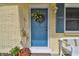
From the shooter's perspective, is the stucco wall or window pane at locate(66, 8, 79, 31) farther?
window pane at locate(66, 8, 79, 31)

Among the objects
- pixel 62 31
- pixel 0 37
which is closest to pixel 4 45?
pixel 0 37

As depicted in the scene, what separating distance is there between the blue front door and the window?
678 millimetres

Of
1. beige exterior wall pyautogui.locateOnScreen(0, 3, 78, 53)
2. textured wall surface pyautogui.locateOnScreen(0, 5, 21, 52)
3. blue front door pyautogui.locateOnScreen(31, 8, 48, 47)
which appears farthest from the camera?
blue front door pyautogui.locateOnScreen(31, 8, 48, 47)

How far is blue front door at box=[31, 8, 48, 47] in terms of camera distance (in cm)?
731

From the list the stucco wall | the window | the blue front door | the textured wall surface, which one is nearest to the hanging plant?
the blue front door

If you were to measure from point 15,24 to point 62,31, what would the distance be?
1534 mm

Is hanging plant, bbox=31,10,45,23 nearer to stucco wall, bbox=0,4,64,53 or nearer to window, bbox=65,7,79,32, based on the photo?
stucco wall, bbox=0,4,64,53

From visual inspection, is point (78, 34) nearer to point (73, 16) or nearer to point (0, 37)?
point (73, 16)

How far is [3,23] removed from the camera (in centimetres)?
646

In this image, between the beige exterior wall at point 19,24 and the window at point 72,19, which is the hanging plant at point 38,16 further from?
the window at point 72,19

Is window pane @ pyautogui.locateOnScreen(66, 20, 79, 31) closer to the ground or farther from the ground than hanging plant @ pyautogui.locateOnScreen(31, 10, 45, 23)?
closer to the ground

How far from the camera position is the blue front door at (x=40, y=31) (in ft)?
24.0

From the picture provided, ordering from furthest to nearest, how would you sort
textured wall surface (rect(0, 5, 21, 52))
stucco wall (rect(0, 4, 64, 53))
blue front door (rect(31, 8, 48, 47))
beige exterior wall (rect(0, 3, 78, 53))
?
blue front door (rect(31, 8, 48, 47)) < stucco wall (rect(0, 4, 64, 53)) < beige exterior wall (rect(0, 3, 78, 53)) < textured wall surface (rect(0, 5, 21, 52))

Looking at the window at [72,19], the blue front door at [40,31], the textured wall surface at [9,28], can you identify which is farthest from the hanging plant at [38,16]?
the window at [72,19]
